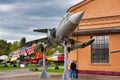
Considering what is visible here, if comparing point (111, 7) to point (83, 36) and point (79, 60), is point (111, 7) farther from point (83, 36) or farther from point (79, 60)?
point (79, 60)

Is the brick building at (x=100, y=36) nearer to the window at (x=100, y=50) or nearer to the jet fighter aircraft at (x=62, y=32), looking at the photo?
the window at (x=100, y=50)

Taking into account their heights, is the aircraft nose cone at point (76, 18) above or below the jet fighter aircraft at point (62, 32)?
A: above

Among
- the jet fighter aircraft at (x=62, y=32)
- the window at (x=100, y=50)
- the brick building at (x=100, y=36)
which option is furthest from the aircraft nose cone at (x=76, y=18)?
the window at (x=100, y=50)

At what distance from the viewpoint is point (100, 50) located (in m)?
31.0

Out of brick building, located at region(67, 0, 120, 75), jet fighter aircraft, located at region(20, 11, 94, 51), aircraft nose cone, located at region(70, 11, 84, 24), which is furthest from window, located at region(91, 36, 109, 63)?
aircraft nose cone, located at region(70, 11, 84, 24)

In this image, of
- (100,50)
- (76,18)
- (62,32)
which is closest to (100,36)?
(100,50)

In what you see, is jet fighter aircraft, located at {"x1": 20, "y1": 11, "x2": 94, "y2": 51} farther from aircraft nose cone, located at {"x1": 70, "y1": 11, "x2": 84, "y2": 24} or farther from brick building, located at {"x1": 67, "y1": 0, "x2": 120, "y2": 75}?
brick building, located at {"x1": 67, "y1": 0, "x2": 120, "y2": 75}

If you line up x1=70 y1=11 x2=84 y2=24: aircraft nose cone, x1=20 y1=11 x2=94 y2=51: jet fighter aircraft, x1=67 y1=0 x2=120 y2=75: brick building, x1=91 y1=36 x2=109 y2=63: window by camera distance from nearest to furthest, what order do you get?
x1=70 y1=11 x2=84 y2=24: aircraft nose cone, x1=20 y1=11 x2=94 y2=51: jet fighter aircraft, x1=67 y1=0 x2=120 y2=75: brick building, x1=91 y1=36 x2=109 y2=63: window

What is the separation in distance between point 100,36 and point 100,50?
67.8 inches

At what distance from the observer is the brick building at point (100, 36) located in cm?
2973

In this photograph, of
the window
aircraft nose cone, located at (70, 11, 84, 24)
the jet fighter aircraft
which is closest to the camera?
aircraft nose cone, located at (70, 11, 84, 24)

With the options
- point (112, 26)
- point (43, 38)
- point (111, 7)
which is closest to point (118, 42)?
point (112, 26)

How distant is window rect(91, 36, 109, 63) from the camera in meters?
30.5

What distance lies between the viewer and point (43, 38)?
2452cm
